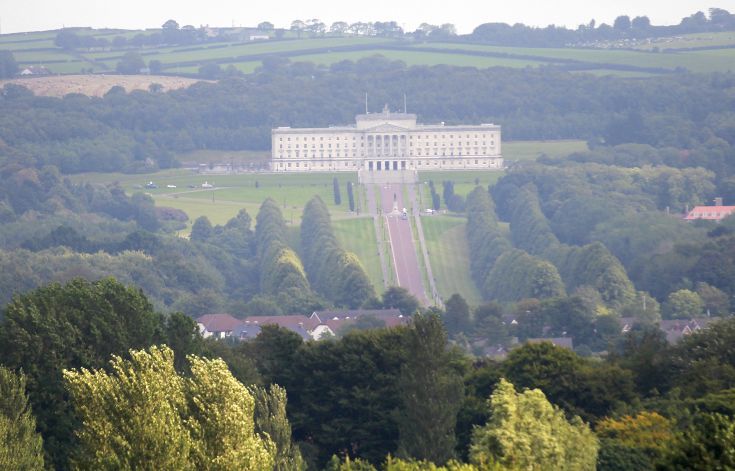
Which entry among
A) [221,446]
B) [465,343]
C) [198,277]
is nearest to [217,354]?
[221,446]

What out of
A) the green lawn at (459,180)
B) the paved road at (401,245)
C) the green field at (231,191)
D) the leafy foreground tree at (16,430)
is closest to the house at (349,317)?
the paved road at (401,245)

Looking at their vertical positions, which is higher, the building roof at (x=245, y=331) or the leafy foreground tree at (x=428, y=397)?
the leafy foreground tree at (x=428, y=397)

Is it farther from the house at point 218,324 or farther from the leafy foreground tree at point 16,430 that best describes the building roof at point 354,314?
the leafy foreground tree at point 16,430

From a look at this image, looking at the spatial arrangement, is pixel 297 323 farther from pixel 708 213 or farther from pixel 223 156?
pixel 223 156

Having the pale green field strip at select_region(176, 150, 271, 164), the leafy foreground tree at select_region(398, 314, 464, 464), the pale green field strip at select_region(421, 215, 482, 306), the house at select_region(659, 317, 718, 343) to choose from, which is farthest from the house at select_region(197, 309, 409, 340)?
the pale green field strip at select_region(176, 150, 271, 164)

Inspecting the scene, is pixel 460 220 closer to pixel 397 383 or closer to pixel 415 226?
pixel 415 226

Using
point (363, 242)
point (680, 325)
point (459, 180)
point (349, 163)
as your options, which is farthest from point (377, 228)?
point (680, 325)
